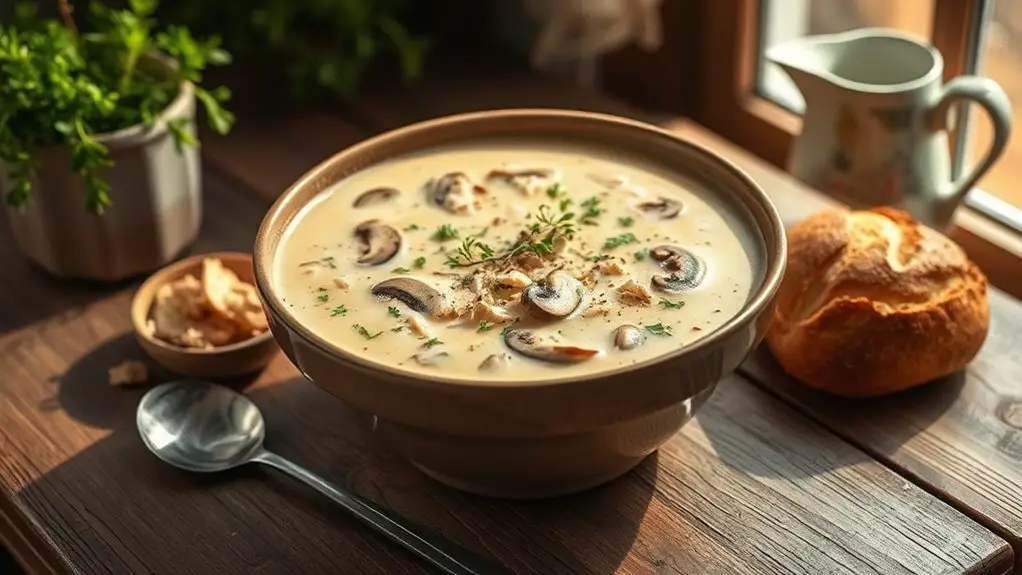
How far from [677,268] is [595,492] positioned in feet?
0.65

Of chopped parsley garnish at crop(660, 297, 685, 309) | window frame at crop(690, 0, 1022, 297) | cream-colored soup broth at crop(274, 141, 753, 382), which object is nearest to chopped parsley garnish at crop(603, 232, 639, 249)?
cream-colored soup broth at crop(274, 141, 753, 382)

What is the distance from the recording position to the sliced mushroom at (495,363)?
1.01 metres

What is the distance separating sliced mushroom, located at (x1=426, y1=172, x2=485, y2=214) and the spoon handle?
0.88 ft

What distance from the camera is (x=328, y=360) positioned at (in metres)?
1.00

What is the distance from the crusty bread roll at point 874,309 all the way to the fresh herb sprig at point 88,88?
2.00ft

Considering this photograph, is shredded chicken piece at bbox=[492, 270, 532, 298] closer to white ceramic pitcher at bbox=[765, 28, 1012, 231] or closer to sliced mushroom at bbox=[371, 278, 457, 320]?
sliced mushroom at bbox=[371, 278, 457, 320]

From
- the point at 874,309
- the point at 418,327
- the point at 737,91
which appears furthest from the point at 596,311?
the point at 737,91

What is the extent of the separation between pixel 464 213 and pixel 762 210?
265mm

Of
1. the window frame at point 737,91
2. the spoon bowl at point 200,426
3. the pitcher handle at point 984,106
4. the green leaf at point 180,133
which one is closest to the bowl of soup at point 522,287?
the spoon bowl at point 200,426

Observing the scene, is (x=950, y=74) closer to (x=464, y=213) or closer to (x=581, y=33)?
(x=581, y=33)

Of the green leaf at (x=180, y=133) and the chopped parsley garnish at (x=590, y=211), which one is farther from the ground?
the green leaf at (x=180, y=133)

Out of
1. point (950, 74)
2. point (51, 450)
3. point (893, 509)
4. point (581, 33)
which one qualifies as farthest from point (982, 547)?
point (581, 33)

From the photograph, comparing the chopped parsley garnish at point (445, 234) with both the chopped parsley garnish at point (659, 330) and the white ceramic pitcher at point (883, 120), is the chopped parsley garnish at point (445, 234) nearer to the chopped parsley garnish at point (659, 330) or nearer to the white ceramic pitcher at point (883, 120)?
the chopped parsley garnish at point (659, 330)

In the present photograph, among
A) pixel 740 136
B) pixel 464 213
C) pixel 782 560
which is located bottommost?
pixel 740 136
